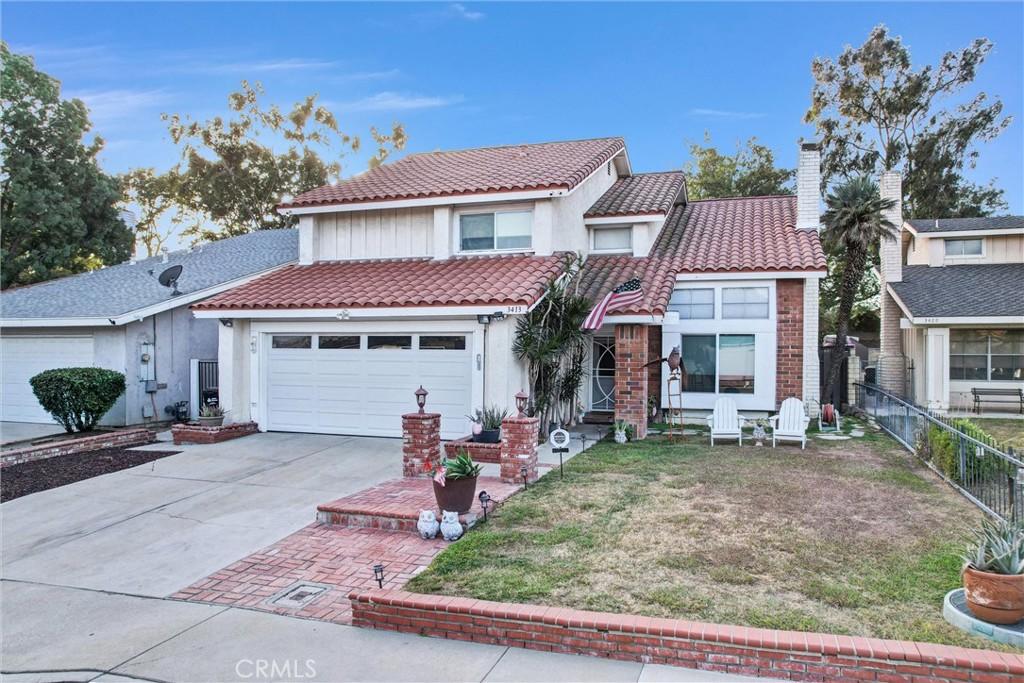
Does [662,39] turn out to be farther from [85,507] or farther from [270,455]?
[85,507]

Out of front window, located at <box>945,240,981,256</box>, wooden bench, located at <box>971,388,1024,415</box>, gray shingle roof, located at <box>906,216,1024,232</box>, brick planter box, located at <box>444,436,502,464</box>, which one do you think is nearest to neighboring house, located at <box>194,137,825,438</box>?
brick planter box, located at <box>444,436,502,464</box>

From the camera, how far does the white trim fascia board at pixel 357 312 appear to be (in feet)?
37.8

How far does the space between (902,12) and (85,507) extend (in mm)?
36190

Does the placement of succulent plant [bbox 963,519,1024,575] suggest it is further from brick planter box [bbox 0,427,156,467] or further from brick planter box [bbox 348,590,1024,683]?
brick planter box [bbox 0,427,156,467]

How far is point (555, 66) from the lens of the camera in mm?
20891

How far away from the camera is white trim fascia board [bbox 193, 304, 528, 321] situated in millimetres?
11523

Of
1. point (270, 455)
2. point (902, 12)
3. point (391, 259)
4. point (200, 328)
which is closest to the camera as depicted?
point (270, 455)

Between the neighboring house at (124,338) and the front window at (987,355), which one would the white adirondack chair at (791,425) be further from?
the neighboring house at (124,338)

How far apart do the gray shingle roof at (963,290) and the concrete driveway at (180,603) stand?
16.7 metres

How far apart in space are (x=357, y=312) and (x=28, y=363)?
974 centimetres

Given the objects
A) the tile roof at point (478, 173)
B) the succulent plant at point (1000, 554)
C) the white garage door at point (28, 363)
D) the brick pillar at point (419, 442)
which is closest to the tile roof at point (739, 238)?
the tile roof at point (478, 173)

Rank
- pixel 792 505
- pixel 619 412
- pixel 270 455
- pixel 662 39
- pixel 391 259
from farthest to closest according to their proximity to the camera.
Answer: pixel 662 39 < pixel 391 259 < pixel 619 412 < pixel 270 455 < pixel 792 505

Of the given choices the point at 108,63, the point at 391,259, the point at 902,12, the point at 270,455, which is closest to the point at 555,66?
the point at 391,259

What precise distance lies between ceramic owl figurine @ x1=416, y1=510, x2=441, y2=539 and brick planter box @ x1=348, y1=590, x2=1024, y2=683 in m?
1.70
